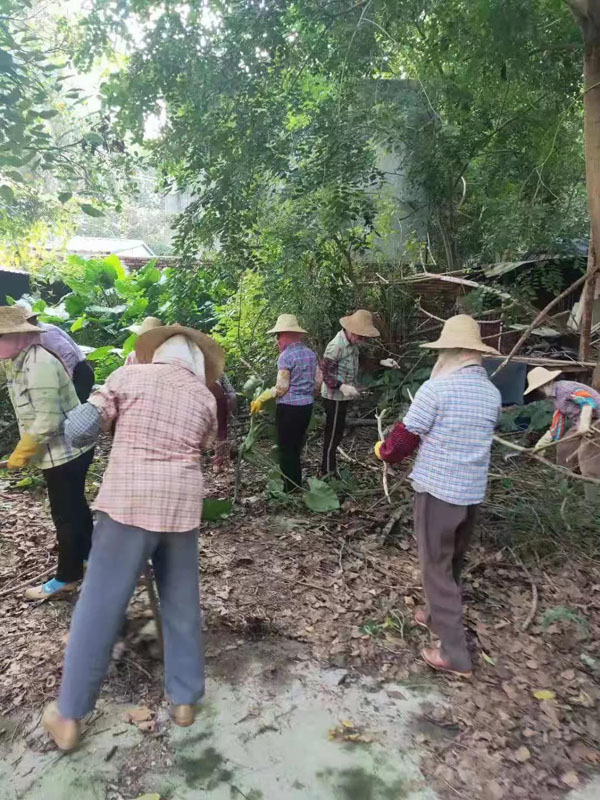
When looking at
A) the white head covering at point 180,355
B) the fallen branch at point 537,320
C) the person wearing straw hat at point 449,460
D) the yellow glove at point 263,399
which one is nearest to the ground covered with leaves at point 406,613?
the person wearing straw hat at point 449,460

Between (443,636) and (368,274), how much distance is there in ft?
20.8

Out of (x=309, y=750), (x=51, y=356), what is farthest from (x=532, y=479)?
(x=51, y=356)

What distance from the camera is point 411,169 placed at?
25.6 ft

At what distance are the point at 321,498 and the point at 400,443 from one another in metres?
2.22

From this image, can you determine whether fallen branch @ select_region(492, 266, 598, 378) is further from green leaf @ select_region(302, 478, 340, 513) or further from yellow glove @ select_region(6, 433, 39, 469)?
yellow glove @ select_region(6, 433, 39, 469)

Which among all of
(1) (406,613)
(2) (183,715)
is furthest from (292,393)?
(2) (183,715)

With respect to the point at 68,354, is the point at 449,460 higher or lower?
lower

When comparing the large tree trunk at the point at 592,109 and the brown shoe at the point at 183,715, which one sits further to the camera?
the large tree trunk at the point at 592,109

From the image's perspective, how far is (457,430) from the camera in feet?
9.45

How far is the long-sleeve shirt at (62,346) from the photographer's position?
148 inches

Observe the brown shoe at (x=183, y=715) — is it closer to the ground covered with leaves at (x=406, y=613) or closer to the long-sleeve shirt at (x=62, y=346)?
the ground covered with leaves at (x=406, y=613)

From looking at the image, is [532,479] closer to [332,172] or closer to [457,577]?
[457,577]

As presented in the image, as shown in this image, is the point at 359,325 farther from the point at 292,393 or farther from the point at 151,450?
the point at 151,450

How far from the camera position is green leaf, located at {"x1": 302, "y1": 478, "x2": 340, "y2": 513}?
510 centimetres
